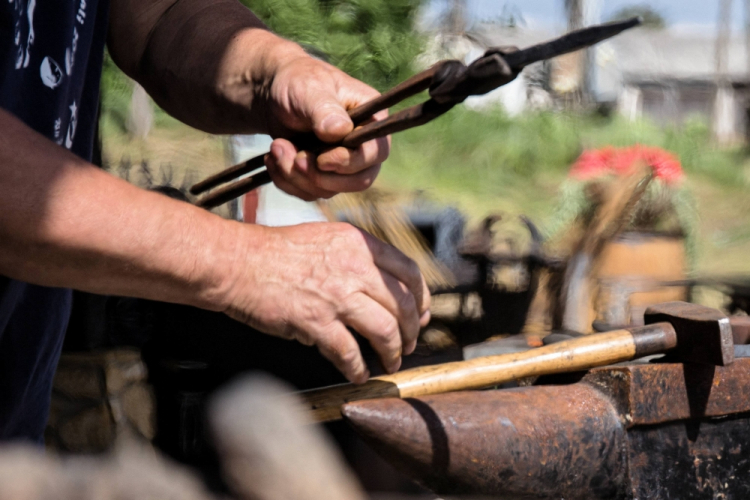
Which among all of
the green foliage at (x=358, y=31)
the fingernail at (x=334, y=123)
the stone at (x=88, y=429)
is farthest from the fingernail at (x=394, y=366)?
the green foliage at (x=358, y=31)

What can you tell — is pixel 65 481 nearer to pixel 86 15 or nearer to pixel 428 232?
pixel 86 15

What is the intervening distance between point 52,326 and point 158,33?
2.48 ft

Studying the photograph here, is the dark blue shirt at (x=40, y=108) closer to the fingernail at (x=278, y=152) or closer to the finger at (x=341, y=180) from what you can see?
the fingernail at (x=278, y=152)

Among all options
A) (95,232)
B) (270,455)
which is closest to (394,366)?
(95,232)

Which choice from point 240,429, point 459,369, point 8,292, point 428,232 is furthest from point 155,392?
point 240,429

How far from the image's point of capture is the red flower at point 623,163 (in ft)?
17.5

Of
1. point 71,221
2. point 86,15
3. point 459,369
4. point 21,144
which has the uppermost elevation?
point 86,15

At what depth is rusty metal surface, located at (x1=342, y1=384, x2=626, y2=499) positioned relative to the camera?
1.13 meters

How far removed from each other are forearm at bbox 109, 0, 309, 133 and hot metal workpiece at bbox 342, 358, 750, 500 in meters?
0.80

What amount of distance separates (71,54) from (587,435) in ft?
4.14

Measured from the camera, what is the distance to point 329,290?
118 centimetres

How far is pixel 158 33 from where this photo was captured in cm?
183

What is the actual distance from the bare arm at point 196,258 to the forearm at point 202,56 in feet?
1.78

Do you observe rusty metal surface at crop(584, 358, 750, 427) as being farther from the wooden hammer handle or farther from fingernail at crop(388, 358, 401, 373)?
fingernail at crop(388, 358, 401, 373)
